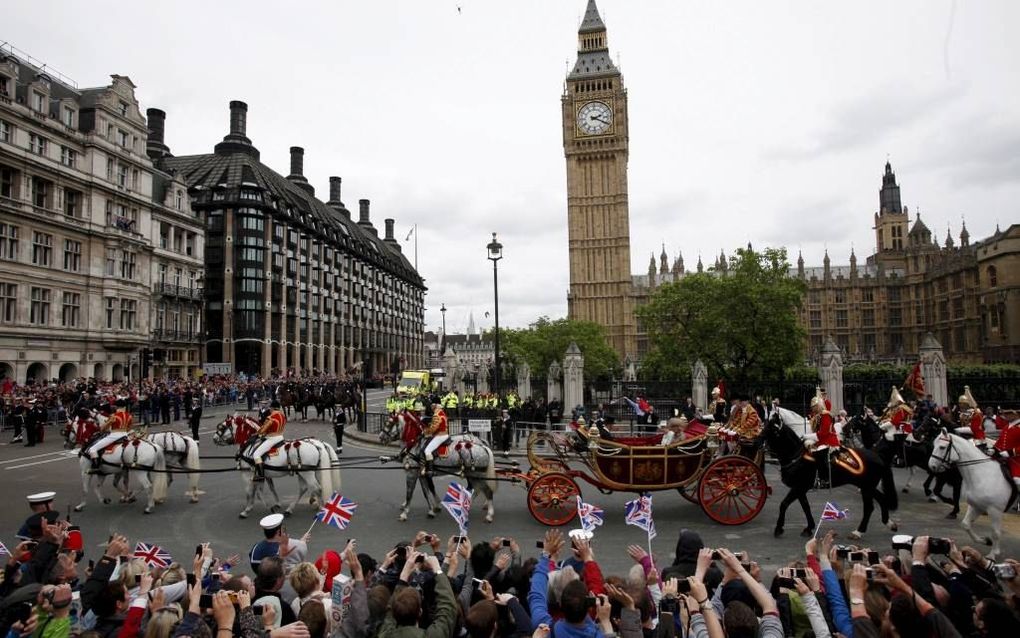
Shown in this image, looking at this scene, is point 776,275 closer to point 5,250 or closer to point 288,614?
point 288,614

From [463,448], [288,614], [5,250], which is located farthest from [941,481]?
[5,250]

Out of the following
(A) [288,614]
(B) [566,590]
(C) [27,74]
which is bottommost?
(A) [288,614]

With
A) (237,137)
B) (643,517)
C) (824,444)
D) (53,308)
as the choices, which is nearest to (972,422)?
(824,444)

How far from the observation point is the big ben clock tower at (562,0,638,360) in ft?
273

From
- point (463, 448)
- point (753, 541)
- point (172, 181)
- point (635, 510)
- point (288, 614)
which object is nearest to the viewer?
point (288, 614)

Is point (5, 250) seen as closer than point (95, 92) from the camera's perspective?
Yes

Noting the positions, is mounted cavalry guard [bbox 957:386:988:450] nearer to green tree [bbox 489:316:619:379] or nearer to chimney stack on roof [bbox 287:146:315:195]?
green tree [bbox 489:316:619:379]

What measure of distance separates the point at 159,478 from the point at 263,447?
2563mm

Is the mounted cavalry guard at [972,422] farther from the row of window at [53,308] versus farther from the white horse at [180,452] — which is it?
the row of window at [53,308]

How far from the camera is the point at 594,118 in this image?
83.8 meters

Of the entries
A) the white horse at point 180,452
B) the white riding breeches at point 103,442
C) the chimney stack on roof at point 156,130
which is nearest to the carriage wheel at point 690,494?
the white horse at point 180,452

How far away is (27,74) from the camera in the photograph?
1378 inches

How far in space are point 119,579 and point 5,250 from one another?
36.5 m

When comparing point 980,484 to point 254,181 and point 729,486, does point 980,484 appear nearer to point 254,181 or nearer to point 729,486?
point 729,486
